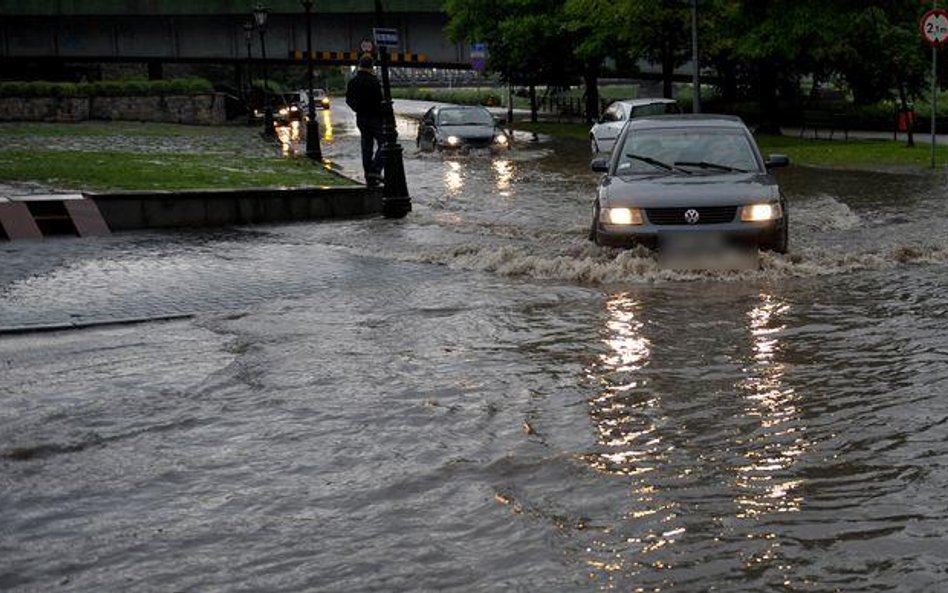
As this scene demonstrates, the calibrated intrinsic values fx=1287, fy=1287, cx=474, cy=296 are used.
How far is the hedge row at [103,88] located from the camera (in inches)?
2219

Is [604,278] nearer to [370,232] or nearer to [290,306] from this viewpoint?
[290,306]

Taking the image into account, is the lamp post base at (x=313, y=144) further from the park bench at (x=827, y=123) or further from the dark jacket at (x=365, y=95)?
the park bench at (x=827, y=123)

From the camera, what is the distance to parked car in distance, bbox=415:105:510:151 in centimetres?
3394

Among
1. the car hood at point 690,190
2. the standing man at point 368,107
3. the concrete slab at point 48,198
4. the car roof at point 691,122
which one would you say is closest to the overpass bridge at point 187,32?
the standing man at point 368,107

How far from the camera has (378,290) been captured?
11.9 m

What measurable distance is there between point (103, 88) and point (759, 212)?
170 feet

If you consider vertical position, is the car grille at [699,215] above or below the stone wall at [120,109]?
below

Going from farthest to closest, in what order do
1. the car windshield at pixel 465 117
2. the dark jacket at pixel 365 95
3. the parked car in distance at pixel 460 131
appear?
the car windshield at pixel 465 117
the parked car in distance at pixel 460 131
the dark jacket at pixel 365 95

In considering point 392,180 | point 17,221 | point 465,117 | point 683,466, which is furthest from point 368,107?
point 683,466

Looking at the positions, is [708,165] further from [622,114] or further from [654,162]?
[622,114]

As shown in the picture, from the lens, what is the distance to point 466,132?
34094 millimetres

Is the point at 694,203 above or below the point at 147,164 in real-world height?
below

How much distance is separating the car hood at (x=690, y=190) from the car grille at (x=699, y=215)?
0.05 metres

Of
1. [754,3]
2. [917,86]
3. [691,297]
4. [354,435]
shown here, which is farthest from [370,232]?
[917,86]
